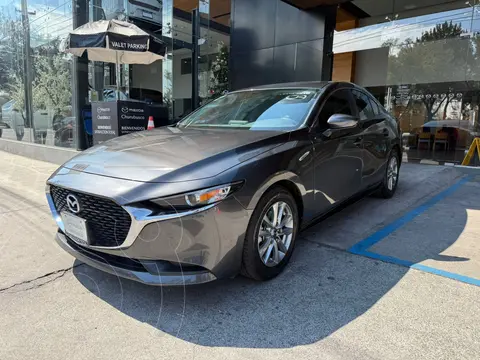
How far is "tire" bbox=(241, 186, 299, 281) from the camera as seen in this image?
2719 millimetres

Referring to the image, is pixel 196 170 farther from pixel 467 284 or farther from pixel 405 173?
pixel 405 173

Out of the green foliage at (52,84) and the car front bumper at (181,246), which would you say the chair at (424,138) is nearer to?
the green foliage at (52,84)

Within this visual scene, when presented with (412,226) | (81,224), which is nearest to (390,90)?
(412,226)

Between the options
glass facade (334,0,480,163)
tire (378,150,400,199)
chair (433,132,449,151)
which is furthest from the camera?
chair (433,132,449,151)

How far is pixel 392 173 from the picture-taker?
5504mm

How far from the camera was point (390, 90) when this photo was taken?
41.5 feet

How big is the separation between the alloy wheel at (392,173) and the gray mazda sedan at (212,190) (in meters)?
1.62

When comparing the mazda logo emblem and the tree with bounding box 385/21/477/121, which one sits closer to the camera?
the mazda logo emblem

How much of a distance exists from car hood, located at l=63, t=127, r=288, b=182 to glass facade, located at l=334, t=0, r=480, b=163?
9.60 meters

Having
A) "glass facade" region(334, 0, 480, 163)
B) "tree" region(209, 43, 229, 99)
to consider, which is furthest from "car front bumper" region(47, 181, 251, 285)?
"glass facade" region(334, 0, 480, 163)

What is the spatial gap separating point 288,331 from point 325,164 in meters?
1.69

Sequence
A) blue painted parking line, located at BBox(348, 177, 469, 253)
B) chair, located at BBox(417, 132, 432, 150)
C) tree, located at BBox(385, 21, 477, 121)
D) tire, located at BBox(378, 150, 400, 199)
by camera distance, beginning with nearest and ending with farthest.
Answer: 1. blue painted parking line, located at BBox(348, 177, 469, 253)
2. tire, located at BBox(378, 150, 400, 199)
3. tree, located at BBox(385, 21, 477, 121)
4. chair, located at BBox(417, 132, 432, 150)

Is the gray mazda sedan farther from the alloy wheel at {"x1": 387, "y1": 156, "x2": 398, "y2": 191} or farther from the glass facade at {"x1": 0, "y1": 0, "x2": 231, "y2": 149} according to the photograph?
the glass facade at {"x1": 0, "y1": 0, "x2": 231, "y2": 149}

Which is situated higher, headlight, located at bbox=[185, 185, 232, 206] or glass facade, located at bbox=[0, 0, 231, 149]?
glass facade, located at bbox=[0, 0, 231, 149]
